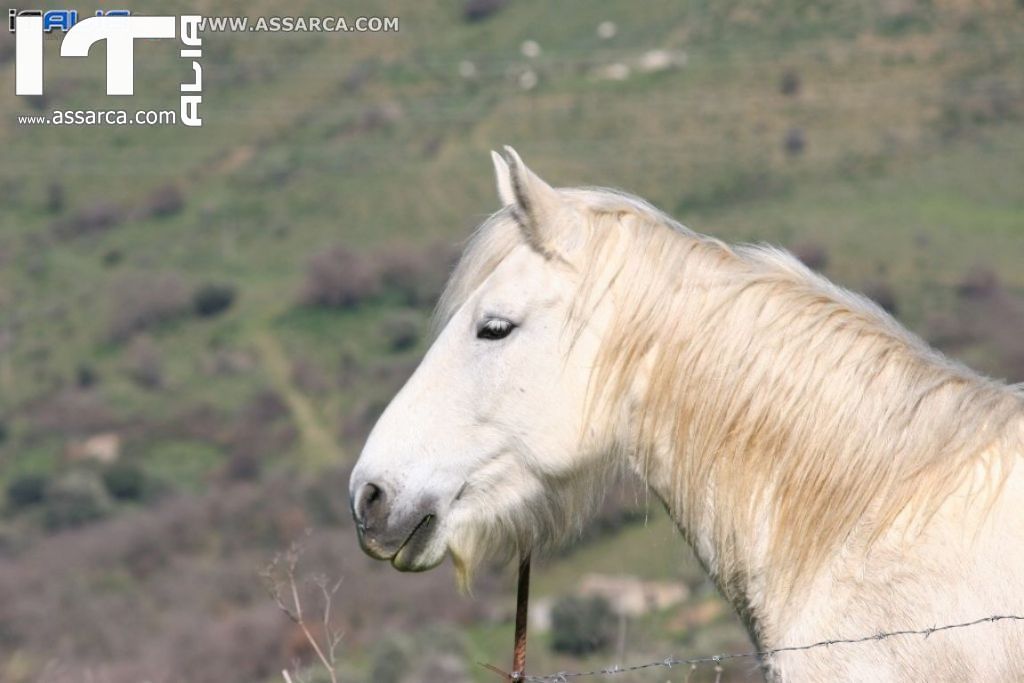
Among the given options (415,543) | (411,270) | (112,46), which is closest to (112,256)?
(411,270)

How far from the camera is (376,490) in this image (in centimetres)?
445

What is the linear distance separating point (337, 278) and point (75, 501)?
1465 cm

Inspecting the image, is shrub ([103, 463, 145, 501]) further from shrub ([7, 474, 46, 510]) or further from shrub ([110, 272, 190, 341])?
shrub ([110, 272, 190, 341])

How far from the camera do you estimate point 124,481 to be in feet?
178

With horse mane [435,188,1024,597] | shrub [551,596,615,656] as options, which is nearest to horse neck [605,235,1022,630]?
horse mane [435,188,1024,597]

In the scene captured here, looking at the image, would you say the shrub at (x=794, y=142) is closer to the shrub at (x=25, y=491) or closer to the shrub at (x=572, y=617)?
the shrub at (x=25, y=491)

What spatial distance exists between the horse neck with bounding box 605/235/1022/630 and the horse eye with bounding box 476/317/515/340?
356 millimetres

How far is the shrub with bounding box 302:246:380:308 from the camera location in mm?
59125

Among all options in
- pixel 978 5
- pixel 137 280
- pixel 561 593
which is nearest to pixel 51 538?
pixel 137 280

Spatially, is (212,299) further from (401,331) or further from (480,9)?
(480,9)

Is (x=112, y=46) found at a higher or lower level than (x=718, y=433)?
lower

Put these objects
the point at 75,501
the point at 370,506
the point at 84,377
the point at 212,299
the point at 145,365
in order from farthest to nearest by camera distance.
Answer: the point at 212,299 < the point at 145,365 < the point at 84,377 < the point at 75,501 < the point at 370,506

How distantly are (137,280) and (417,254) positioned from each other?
1287 centimetres

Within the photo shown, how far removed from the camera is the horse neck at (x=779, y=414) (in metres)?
4.15
